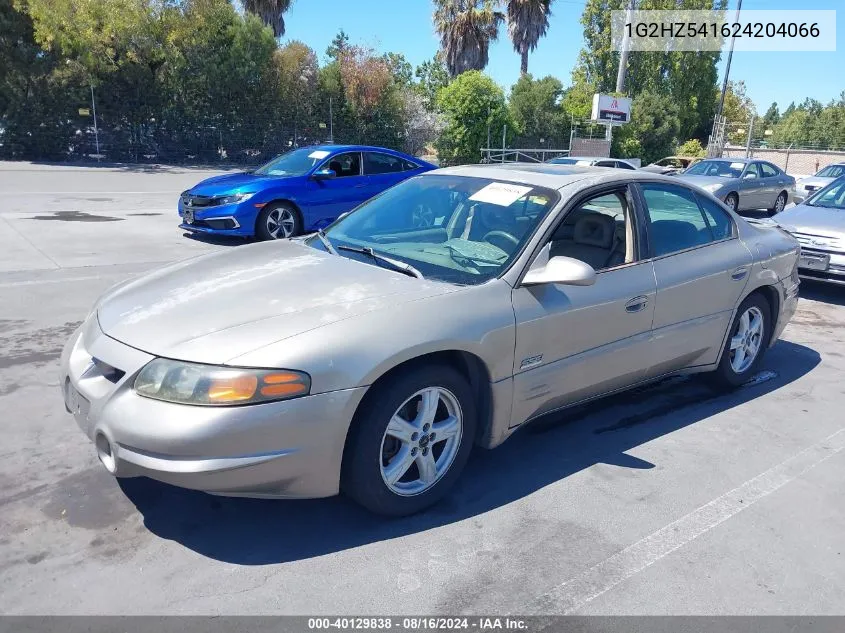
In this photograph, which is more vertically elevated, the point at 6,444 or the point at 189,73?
the point at 189,73

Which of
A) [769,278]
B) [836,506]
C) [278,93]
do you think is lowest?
[836,506]

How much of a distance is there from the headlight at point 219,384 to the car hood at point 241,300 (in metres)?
0.06

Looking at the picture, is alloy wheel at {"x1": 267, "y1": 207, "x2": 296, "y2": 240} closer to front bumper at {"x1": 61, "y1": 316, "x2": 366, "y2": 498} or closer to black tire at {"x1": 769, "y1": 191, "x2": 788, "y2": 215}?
front bumper at {"x1": 61, "y1": 316, "x2": 366, "y2": 498}

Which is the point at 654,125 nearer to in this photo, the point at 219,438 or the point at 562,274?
the point at 562,274

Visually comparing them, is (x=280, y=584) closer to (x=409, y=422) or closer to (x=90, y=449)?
(x=409, y=422)

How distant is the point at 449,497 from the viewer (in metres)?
3.49

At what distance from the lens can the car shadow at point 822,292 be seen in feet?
27.3

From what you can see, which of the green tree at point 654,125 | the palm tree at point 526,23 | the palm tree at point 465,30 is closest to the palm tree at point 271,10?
the palm tree at point 465,30

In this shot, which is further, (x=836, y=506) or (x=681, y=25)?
(x=681, y=25)

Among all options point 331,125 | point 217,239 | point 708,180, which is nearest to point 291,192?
point 217,239

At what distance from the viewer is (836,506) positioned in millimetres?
3586

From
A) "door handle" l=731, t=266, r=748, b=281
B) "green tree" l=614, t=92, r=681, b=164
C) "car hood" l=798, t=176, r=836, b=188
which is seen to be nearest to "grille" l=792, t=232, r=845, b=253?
"door handle" l=731, t=266, r=748, b=281

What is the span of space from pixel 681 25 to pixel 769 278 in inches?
1677

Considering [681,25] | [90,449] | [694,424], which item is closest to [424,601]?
[90,449]
